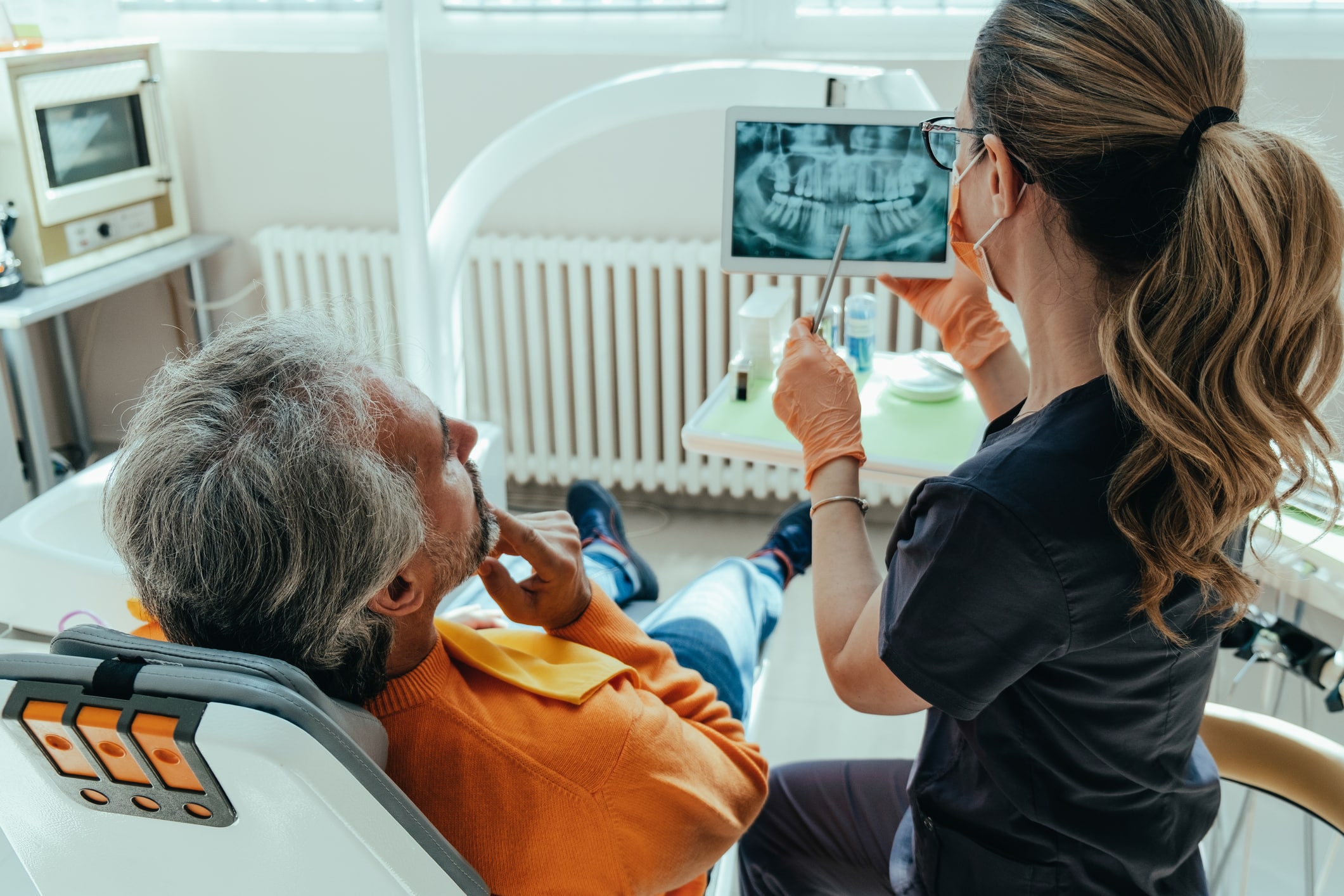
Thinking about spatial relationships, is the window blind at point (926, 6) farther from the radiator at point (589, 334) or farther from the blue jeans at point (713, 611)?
the blue jeans at point (713, 611)

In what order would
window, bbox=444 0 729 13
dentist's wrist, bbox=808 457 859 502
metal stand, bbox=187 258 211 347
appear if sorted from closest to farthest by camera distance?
dentist's wrist, bbox=808 457 859 502 → window, bbox=444 0 729 13 → metal stand, bbox=187 258 211 347

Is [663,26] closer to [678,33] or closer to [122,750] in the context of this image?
[678,33]

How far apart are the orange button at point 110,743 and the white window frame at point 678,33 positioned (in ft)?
7.76

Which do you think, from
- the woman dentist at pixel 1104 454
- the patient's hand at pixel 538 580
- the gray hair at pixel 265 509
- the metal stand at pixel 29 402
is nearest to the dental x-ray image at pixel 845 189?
the woman dentist at pixel 1104 454

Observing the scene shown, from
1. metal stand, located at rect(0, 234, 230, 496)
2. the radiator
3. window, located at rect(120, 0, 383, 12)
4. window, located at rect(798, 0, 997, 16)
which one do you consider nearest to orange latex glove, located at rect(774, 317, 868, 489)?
the radiator

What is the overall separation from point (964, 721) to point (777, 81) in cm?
114

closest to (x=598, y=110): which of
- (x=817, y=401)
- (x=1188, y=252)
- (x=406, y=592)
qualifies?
(x=817, y=401)

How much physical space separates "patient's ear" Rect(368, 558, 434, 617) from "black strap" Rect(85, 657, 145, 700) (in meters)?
0.24

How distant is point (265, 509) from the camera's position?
894 millimetres

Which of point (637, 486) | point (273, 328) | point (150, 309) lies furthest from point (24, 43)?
point (273, 328)

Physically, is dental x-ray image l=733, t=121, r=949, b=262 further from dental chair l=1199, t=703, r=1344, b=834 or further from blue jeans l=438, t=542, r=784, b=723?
dental chair l=1199, t=703, r=1344, b=834

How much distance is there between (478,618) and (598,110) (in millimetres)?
936

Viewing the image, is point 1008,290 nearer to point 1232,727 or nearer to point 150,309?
point 1232,727

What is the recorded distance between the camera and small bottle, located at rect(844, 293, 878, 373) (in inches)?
77.8
